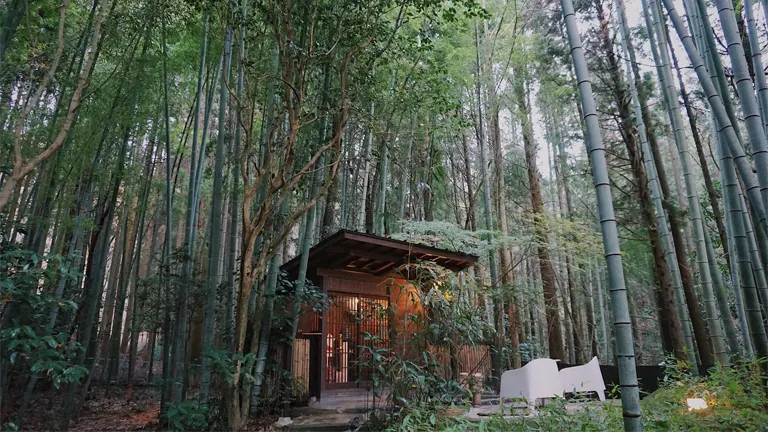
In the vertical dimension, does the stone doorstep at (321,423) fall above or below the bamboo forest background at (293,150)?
below

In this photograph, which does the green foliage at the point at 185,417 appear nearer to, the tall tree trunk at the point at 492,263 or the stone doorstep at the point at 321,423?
the stone doorstep at the point at 321,423

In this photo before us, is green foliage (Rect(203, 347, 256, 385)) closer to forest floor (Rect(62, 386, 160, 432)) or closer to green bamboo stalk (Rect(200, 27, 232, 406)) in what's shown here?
green bamboo stalk (Rect(200, 27, 232, 406))

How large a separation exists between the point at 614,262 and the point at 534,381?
346 centimetres

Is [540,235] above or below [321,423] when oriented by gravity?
above

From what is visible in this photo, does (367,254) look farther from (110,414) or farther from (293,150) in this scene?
(110,414)

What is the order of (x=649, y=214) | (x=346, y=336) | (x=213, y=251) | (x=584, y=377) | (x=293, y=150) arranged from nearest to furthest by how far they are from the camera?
(x=293, y=150)
(x=213, y=251)
(x=584, y=377)
(x=346, y=336)
(x=649, y=214)

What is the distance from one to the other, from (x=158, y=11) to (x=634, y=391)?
18.4 ft

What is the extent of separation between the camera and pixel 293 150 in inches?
181

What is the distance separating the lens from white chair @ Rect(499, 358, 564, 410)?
191 inches

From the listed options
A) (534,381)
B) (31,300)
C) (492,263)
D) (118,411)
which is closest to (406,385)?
(534,381)

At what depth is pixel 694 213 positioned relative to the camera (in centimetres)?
404

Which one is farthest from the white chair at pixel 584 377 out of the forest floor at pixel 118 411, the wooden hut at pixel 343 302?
the forest floor at pixel 118 411

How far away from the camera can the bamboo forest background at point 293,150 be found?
2945 millimetres

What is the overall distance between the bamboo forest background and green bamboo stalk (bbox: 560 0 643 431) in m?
0.01
